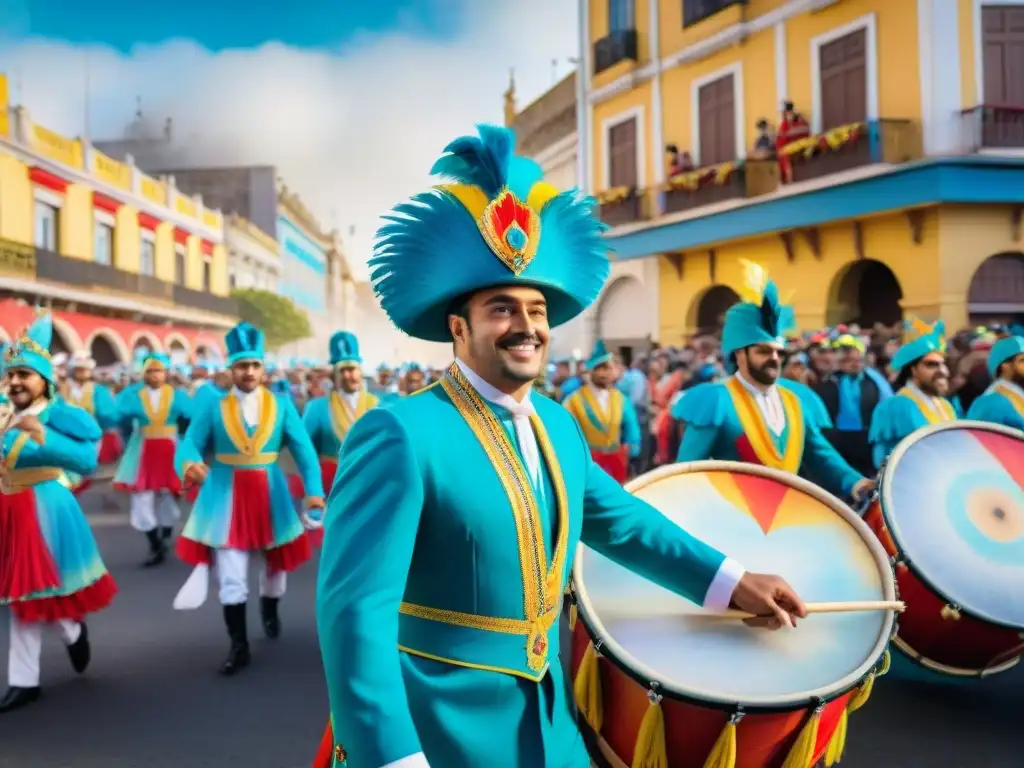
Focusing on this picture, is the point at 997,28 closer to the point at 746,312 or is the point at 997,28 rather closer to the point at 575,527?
the point at 746,312

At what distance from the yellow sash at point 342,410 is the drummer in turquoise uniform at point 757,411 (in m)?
3.76

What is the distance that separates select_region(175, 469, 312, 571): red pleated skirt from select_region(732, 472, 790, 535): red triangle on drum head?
3.61 m

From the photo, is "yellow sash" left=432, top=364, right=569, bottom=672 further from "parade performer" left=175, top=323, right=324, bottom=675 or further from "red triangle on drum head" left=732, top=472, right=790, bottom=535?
"parade performer" left=175, top=323, right=324, bottom=675

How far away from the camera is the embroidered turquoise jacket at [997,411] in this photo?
563 centimetres

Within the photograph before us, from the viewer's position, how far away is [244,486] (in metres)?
5.67

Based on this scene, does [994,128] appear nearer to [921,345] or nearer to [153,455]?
[921,345]

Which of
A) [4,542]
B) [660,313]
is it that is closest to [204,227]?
[660,313]

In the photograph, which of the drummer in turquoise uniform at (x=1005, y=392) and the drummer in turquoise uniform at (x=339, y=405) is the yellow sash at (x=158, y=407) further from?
the drummer in turquoise uniform at (x=1005, y=392)

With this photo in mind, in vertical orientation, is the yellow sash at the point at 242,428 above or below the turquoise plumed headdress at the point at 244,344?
below

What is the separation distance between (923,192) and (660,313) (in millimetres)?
7216

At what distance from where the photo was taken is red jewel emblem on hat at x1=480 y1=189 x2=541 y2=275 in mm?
1923

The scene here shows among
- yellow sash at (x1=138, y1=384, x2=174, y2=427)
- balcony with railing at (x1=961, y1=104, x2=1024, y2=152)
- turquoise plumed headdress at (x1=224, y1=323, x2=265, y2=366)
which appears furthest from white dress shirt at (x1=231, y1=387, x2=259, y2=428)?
balcony with railing at (x1=961, y1=104, x2=1024, y2=152)

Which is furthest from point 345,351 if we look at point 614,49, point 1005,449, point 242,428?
point 614,49

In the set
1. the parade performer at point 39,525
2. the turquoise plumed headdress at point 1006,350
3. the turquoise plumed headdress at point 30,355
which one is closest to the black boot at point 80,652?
the parade performer at point 39,525
